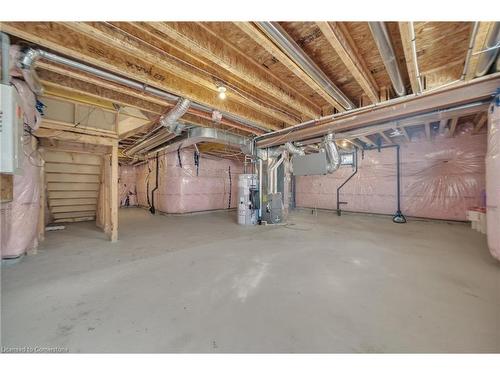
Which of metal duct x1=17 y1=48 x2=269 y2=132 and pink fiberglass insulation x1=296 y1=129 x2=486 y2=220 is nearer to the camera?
metal duct x1=17 y1=48 x2=269 y2=132

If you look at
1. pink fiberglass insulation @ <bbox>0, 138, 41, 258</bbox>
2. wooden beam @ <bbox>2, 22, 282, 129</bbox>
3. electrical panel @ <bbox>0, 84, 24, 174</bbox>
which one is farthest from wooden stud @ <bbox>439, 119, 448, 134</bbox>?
pink fiberglass insulation @ <bbox>0, 138, 41, 258</bbox>

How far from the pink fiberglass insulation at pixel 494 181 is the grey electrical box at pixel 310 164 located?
2.21 meters

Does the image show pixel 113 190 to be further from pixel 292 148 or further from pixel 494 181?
pixel 494 181

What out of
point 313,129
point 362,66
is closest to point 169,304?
point 362,66

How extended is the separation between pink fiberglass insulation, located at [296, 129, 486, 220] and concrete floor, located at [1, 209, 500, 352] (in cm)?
255

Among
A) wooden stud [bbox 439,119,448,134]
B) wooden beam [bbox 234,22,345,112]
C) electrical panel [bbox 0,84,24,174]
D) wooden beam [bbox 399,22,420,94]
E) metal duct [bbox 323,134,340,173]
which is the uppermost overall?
wooden stud [bbox 439,119,448,134]

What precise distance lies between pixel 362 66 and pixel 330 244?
94.2 inches

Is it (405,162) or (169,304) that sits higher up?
(405,162)

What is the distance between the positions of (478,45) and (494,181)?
53.1 inches

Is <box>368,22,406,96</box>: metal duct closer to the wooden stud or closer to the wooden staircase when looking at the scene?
the wooden stud

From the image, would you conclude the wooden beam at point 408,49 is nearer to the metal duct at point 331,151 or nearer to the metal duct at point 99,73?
the metal duct at point 331,151

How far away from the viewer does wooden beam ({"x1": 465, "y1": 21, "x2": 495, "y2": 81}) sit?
4.56ft
